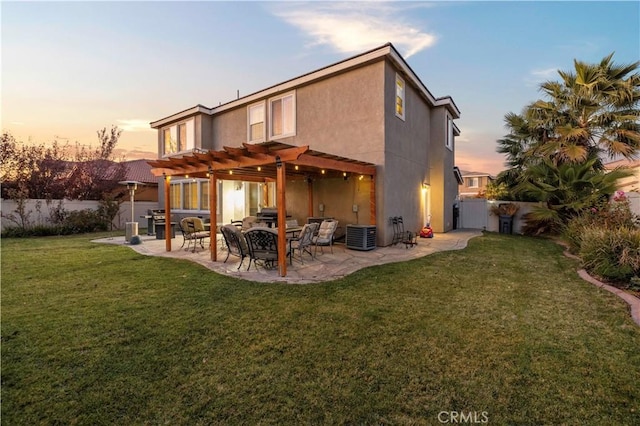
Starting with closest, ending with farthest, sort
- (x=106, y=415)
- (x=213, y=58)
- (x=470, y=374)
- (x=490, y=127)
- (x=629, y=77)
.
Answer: (x=106, y=415) < (x=470, y=374) < (x=629, y=77) < (x=213, y=58) < (x=490, y=127)

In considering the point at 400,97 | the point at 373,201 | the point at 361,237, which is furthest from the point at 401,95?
the point at 361,237

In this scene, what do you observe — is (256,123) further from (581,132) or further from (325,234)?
(581,132)

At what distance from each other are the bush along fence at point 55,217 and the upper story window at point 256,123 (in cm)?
999

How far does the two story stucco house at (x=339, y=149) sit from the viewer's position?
9617 millimetres

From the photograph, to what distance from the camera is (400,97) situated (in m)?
11.2

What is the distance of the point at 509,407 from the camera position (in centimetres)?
254

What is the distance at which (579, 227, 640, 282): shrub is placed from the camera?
561 centimetres

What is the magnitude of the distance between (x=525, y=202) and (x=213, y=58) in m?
16.8

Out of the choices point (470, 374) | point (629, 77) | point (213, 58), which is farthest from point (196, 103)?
point (629, 77)

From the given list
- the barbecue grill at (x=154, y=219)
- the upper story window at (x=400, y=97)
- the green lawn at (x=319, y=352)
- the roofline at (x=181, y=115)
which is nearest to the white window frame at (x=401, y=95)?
the upper story window at (x=400, y=97)

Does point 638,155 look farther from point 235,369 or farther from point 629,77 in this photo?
point 235,369

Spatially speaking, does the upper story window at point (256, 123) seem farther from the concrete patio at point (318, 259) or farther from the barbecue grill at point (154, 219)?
the concrete patio at point (318, 259)

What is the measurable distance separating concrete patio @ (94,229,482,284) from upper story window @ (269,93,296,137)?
5471 millimetres

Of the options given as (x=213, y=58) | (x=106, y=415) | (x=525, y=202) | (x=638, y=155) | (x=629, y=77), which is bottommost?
(x=106, y=415)
